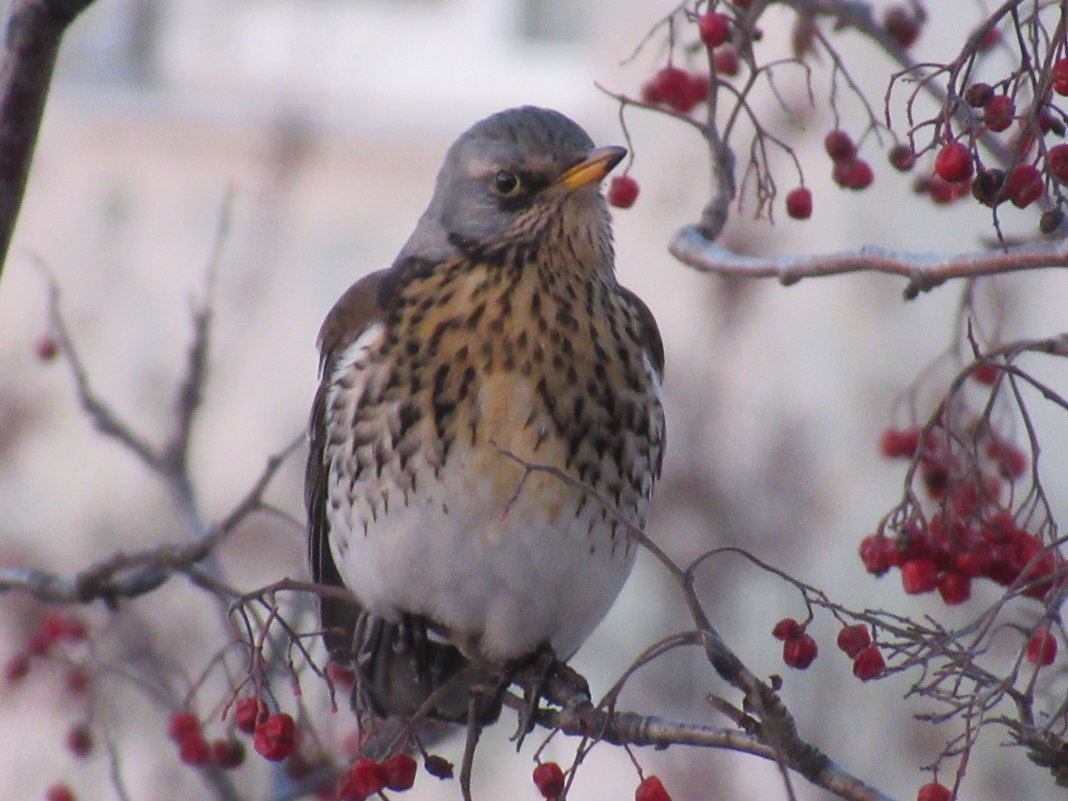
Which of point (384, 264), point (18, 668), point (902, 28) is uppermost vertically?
point (902, 28)

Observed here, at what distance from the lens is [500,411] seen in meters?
2.39

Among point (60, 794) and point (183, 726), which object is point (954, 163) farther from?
point (60, 794)

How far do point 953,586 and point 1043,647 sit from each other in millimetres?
407

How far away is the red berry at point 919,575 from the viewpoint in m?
1.90

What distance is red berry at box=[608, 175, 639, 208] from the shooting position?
92.0 inches

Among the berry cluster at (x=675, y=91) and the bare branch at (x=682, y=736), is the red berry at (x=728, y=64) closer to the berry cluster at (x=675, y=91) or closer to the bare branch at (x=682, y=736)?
the berry cluster at (x=675, y=91)

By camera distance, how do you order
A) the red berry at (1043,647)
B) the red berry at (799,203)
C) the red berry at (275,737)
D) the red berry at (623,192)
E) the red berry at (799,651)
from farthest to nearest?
the red berry at (623,192)
the red berry at (799,203)
the red berry at (275,737)
the red berry at (799,651)
the red berry at (1043,647)

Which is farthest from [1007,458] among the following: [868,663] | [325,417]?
[325,417]

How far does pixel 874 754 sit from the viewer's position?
15.8 feet

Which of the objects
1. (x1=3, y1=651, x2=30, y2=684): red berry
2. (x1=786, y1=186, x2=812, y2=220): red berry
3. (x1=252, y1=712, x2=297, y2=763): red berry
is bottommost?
(x1=3, y1=651, x2=30, y2=684): red berry

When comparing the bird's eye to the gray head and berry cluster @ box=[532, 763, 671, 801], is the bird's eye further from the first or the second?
berry cluster @ box=[532, 763, 671, 801]

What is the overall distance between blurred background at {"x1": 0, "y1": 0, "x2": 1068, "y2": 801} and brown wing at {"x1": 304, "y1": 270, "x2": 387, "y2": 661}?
1.10m

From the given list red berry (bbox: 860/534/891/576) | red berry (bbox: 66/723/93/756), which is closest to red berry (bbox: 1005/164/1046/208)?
red berry (bbox: 860/534/891/576)

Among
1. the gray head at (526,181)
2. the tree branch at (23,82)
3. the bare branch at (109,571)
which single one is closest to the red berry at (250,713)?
the bare branch at (109,571)
